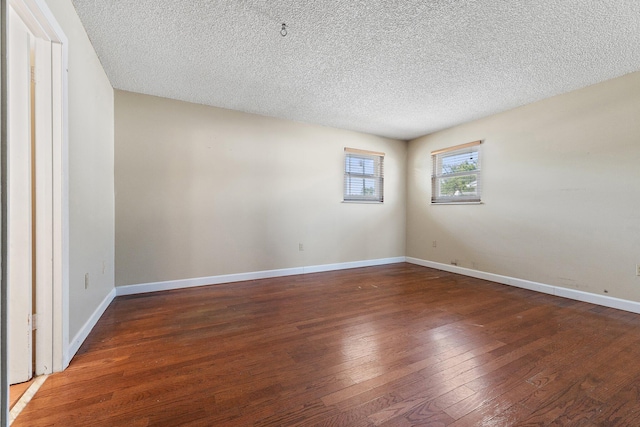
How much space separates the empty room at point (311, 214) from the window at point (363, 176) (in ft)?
0.18

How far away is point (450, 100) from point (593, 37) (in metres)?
1.26

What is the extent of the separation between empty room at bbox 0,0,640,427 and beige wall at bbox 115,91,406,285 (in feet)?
0.09

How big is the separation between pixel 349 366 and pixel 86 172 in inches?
92.6

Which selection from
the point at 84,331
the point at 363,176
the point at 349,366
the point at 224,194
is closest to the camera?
the point at 349,366

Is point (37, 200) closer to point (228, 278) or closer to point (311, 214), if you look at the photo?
point (228, 278)

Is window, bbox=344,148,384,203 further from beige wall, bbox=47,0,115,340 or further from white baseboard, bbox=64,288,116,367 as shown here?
white baseboard, bbox=64,288,116,367

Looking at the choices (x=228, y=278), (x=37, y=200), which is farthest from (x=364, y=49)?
(x=228, y=278)

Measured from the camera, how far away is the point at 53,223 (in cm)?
146

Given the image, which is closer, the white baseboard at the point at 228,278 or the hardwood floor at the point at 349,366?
the hardwood floor at the point at 349,366

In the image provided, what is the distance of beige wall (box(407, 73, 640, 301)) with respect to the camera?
8.24 feet

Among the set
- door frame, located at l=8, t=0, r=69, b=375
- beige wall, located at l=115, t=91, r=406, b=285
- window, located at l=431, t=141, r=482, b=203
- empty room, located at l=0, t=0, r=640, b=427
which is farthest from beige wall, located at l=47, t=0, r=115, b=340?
window, located at l=431, t=141, r=482, b=203

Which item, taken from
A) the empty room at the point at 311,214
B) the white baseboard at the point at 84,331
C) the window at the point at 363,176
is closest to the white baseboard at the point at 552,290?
the empty room at the point at 311,214

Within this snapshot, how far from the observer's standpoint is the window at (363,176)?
437 centimetres

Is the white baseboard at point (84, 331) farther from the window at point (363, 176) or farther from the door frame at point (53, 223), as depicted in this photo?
the window at point (363, 176)
